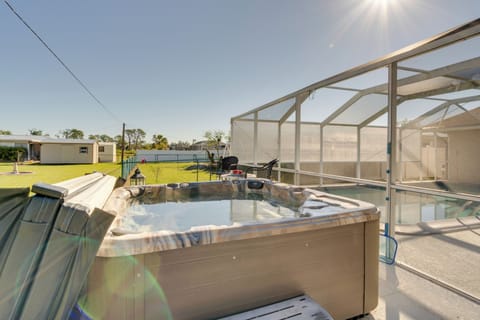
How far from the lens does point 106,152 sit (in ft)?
66.5

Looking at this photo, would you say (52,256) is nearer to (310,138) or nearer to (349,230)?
(349,230)

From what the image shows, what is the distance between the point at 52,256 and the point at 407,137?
3527 mm

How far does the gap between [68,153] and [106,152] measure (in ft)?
9.79

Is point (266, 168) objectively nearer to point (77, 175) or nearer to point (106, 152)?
point (77, 175)

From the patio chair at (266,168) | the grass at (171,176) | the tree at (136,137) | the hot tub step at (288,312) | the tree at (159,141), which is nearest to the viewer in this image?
the hot tub step at (288,312)

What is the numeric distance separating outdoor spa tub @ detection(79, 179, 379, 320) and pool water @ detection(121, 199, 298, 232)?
2.46ft

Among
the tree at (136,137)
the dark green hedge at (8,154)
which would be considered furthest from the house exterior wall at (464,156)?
the tree at (136,137)

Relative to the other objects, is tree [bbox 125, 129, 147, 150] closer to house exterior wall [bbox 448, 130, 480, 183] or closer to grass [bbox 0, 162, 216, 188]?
grass [bbox 0, 162, 216, 188]

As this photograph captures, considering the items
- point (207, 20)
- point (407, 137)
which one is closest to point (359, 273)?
point (407, 137)

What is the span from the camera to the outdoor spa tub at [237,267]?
1.14 m

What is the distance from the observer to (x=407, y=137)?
293cm

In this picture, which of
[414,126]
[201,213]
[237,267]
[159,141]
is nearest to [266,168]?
[201,213]

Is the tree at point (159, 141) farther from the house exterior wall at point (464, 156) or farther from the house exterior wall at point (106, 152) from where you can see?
the house exterior wall at point (464, 156)

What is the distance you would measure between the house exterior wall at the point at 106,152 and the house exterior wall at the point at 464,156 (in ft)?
72.2
